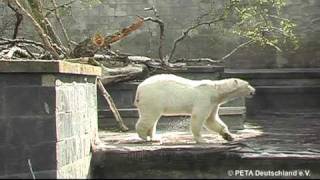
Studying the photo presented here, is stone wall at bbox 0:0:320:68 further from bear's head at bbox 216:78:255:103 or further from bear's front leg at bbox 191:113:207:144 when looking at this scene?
bear's front leg at bbox 191:113:207:144

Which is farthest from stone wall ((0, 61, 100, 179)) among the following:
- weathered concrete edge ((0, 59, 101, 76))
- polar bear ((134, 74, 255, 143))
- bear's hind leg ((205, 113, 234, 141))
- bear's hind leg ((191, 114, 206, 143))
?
bear's hind leg ((205, 113, 234, 141))

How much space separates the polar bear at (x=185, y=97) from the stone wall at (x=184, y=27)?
11.5 metres

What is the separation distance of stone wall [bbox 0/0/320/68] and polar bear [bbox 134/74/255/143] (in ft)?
37.7

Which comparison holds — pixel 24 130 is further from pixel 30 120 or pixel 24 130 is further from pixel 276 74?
pixel 276 74

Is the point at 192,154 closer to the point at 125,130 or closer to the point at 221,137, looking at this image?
the point at 221,137

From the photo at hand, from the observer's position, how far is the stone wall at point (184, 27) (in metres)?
18.5

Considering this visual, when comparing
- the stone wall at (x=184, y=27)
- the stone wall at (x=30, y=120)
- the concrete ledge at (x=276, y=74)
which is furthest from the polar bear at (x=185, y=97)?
the stone wall at (x=184, y=27)

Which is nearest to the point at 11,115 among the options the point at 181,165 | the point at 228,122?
the point at 181,165

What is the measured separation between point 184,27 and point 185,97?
1173 cm

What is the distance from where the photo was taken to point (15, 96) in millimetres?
5988

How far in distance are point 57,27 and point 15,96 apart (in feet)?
42.2

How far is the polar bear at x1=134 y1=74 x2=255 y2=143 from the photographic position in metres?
6.98

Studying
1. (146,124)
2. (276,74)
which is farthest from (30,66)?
(276,74)

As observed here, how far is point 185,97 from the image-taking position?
7027 mm
